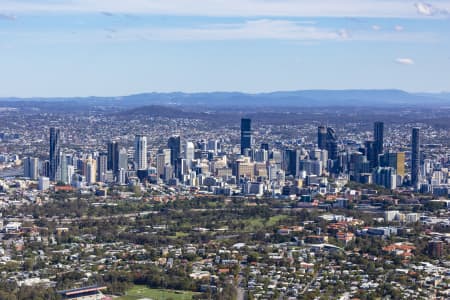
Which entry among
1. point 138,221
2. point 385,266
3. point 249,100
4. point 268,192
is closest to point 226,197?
point 268,192

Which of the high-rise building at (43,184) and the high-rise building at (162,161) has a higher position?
the high-rise building at (162,161)

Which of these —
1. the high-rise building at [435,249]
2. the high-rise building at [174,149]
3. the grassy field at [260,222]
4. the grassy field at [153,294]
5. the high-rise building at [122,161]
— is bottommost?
the grassy field at [260,222]

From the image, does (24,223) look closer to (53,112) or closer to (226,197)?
(226,197)

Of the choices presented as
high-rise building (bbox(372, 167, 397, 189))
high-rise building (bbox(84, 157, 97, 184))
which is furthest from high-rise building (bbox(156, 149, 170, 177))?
high-rise building (bbox(372, 167, 397, 189))

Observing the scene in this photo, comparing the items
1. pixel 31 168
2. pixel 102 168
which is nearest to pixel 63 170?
pixel 31 168

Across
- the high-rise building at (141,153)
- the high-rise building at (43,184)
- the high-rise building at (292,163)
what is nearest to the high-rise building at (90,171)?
the high-rise building at (43,184)

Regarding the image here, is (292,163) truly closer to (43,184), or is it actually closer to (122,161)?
(122,161)

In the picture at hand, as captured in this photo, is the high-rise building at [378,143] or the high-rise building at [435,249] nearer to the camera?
the high-rise building at [435,249]

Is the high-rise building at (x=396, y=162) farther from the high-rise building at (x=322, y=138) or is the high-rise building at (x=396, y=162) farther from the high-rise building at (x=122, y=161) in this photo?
the high-rise building at (x=122, y=161)
